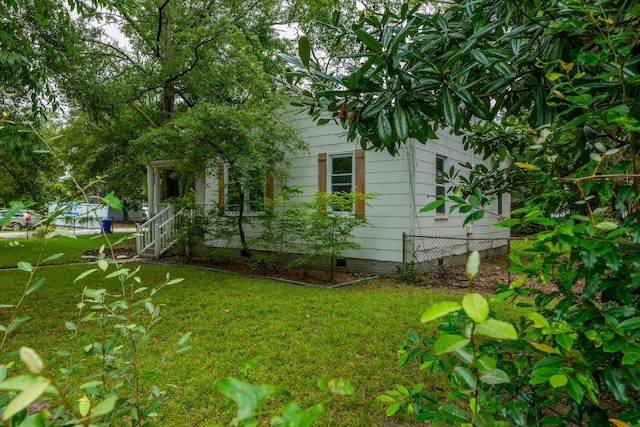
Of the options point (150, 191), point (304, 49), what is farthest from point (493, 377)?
point (150, 191)

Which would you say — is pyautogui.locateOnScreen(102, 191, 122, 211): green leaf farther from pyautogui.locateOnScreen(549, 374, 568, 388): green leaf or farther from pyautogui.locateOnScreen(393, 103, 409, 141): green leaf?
pyautogui.locateOnScreen(549, 374, 568, 388): green leaf

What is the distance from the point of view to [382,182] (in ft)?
25.4

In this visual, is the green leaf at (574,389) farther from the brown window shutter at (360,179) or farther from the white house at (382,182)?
the brown window shutter at (360,179)

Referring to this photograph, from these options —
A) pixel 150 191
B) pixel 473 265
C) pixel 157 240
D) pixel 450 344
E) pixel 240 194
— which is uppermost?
pixel 150 191

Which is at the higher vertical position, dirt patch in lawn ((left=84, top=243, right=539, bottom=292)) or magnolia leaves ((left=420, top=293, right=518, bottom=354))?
magnolia leaves ((left=420, top=293, right=518, bottom=354))

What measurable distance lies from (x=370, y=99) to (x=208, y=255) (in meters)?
7.80

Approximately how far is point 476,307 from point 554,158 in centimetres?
95

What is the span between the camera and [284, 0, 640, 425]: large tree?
2.95ft

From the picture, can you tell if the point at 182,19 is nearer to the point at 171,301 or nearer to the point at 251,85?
the point at 251,85

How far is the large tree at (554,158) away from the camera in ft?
2.95

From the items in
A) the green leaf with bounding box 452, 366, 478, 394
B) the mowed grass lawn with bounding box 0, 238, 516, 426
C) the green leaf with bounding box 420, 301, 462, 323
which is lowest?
the mowed grass lawn with bounding box 0, 238, 516, 426

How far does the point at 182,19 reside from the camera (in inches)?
432

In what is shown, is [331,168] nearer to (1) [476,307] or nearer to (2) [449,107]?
(2) [449,107]

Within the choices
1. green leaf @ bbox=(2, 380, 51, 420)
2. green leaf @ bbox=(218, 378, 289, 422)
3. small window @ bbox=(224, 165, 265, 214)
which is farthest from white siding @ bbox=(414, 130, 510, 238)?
green leaf @ bbox=(2, 380, 51, 420)
